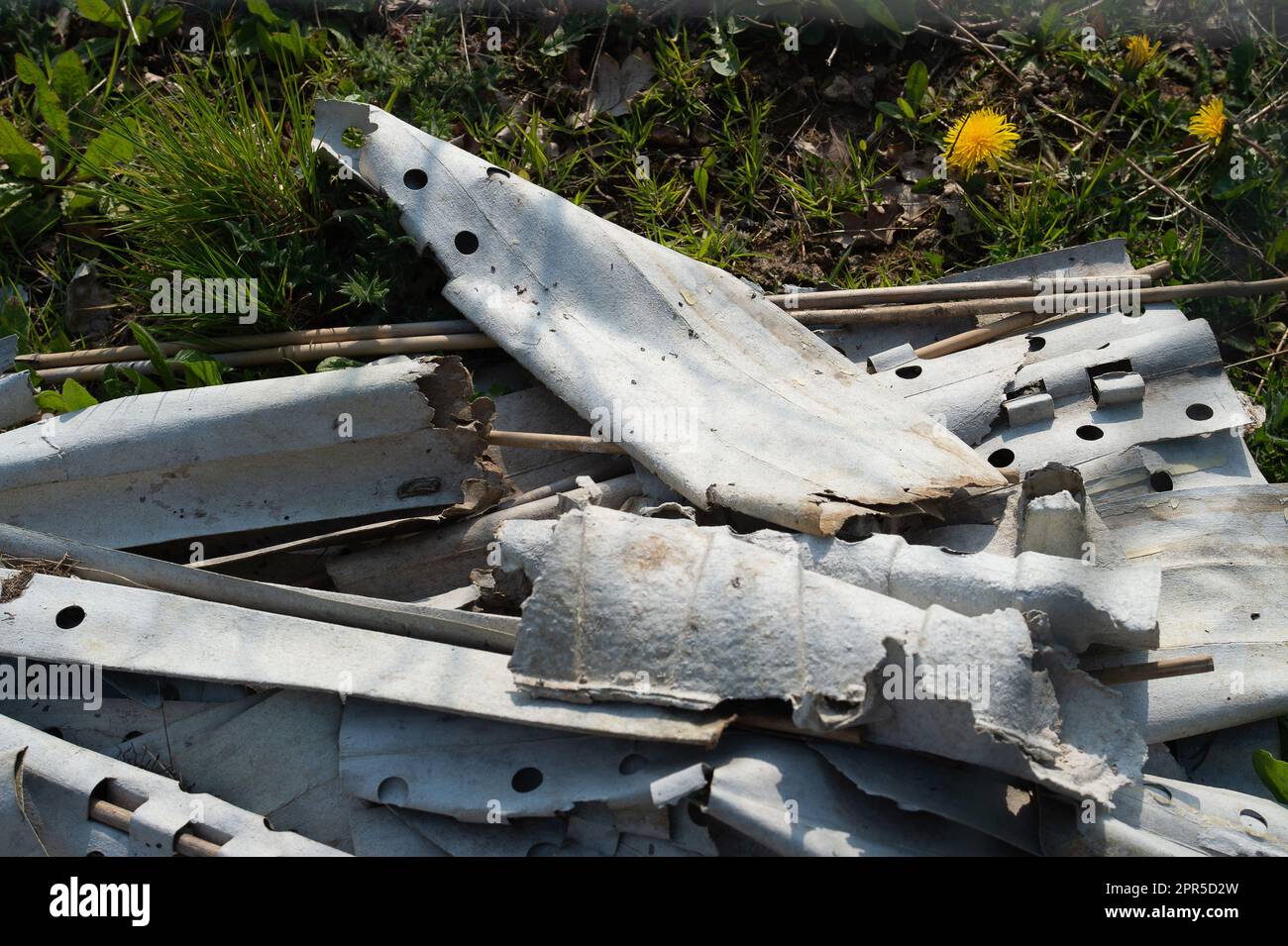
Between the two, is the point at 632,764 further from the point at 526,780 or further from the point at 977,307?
the point at 977,307

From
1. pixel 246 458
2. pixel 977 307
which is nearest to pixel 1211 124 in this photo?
pixel 977 307

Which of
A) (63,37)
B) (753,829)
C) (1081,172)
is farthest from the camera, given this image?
(63,37)

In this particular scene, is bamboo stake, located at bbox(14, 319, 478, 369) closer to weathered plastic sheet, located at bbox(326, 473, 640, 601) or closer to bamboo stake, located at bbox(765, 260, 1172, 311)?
weathered plastic sheet, located at bbox(326, 473, 640, 601)

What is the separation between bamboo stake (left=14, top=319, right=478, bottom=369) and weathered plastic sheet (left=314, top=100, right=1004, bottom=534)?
0.52ft

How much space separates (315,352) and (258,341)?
22cm

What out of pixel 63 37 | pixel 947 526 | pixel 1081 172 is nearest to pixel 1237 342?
pixel 1081 172

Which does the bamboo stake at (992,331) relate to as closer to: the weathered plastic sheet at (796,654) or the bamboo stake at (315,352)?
the weathered plastic sheet at (796,654)

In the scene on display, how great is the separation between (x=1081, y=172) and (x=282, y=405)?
307 centimetres

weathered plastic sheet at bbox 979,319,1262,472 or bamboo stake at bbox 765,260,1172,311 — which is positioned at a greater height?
bamboo stake at bbox 765,260,1172,311

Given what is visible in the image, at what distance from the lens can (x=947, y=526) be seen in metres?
3.18

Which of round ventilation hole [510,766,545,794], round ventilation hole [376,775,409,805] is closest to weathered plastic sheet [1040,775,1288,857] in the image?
round ventilation hole [510,766,545,794]

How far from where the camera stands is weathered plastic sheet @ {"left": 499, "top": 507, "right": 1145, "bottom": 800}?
254 centimetres

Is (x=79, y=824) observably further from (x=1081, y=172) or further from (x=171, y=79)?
(x=1081, y=172)

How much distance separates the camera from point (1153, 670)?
2756mm
